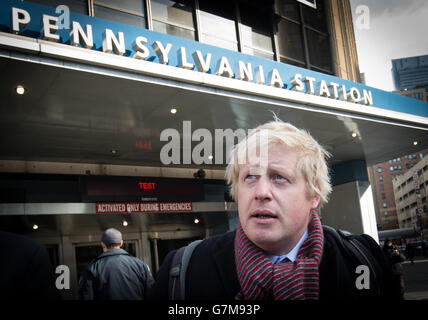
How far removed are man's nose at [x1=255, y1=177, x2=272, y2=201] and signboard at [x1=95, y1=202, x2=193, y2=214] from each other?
8.07 metres

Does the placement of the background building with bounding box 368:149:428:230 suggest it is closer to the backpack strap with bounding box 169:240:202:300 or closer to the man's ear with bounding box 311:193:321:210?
the man's ear with bounding box 311:193:321:210

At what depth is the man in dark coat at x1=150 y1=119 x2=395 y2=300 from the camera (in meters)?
1.69

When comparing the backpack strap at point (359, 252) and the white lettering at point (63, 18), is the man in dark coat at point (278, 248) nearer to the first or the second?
the backpack strap at point (359, 252)

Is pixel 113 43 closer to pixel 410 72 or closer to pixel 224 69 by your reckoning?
pixel 224 69

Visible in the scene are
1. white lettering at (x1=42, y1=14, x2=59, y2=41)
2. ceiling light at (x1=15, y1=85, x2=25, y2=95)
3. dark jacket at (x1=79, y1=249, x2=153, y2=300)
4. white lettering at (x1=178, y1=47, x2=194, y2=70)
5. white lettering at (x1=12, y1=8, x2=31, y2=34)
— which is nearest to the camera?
dark jacket at (x1=79, y1=249, x2=153, y2=300)

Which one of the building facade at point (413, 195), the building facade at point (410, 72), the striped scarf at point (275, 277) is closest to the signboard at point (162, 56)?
the building facade at point (410, 72)

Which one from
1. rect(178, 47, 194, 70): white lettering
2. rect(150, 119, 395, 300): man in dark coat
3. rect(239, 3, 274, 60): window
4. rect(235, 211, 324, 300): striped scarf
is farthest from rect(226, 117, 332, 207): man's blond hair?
rect(239, 3, 274, 60): window

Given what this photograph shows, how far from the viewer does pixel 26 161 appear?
30.8 ft

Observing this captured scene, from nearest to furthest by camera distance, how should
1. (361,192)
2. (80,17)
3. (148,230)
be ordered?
1. (80,17)
2. (148,230)
3. (361,192)

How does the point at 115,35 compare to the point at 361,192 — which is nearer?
the point at 115,35
